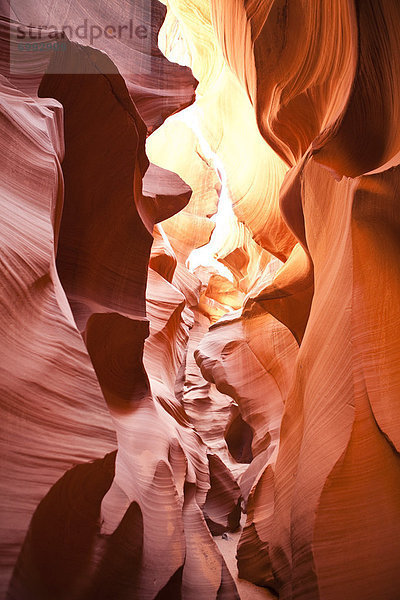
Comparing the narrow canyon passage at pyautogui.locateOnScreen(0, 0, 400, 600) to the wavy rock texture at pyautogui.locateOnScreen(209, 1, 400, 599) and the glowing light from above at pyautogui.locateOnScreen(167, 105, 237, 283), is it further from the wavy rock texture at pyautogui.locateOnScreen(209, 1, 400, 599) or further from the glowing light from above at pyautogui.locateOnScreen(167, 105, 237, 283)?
the glowing light from above at pyautogui.locateOnScreen(167, 105, 237, 283)

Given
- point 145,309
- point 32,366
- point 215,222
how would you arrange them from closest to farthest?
point 32,366
point 145,309
point 215,222

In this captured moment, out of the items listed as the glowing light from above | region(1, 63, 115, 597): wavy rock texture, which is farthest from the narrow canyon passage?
the glowing light from above

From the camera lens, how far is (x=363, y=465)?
9.60 ft

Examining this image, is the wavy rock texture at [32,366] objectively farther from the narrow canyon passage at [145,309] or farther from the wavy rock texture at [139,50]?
the wavy rock texture at [139,50]

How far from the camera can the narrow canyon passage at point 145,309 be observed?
2.23m

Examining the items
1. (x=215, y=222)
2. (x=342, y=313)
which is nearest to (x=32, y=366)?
(x=342, y=313)

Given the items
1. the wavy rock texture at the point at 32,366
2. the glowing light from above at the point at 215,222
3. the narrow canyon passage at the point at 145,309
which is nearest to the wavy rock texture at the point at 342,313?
the narrow canyon passage at the point at 145,309

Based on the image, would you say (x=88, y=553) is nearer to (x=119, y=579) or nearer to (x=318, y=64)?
(x=119, y=579)

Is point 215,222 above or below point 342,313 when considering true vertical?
below

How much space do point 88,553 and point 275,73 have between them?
150 inches

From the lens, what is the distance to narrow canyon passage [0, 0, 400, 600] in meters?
2.23

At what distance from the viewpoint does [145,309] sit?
407cm

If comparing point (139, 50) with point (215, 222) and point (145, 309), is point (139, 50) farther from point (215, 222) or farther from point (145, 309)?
point (215, 222)

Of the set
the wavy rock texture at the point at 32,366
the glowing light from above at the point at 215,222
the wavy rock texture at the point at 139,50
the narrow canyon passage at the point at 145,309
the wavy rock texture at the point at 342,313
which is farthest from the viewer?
the glowing light from above at the point at 215,222
